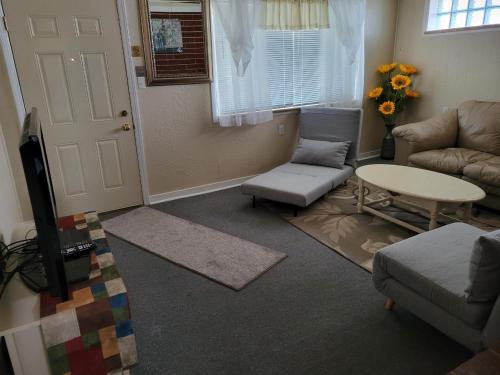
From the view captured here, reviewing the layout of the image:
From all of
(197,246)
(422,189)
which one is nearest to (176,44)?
(197,246)

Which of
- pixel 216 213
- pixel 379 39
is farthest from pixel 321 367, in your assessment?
pixel 379 39

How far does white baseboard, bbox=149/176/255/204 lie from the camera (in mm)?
3875

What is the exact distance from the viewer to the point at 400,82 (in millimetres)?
4676

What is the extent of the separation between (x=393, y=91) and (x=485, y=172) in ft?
6.54

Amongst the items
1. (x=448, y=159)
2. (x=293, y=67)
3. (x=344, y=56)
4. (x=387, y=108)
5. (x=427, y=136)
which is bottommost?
(x=448, y=159)

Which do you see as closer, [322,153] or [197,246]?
[197,246]

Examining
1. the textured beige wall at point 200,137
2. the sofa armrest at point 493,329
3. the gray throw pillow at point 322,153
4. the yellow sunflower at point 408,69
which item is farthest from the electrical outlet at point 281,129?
the sofa armrest at point 493,329

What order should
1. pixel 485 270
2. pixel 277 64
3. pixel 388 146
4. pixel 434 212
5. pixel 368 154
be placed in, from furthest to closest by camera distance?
pixel 368 154, pixel 388 146, pixel 277 64, pixel 434 212, pixel 485 270

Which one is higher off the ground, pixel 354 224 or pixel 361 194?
pixel 361 194

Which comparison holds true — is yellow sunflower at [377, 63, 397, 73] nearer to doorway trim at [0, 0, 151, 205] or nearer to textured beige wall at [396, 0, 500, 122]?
textured beige wall at [396, 0, 500, 122]

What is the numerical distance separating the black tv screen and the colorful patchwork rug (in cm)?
7

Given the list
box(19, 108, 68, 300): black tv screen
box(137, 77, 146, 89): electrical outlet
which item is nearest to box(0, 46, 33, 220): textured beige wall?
box(137, 77, 146, 89): electrical outlet

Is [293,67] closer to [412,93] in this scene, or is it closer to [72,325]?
[412,93]

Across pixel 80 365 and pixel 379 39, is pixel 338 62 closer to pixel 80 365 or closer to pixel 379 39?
pixel 379 39
